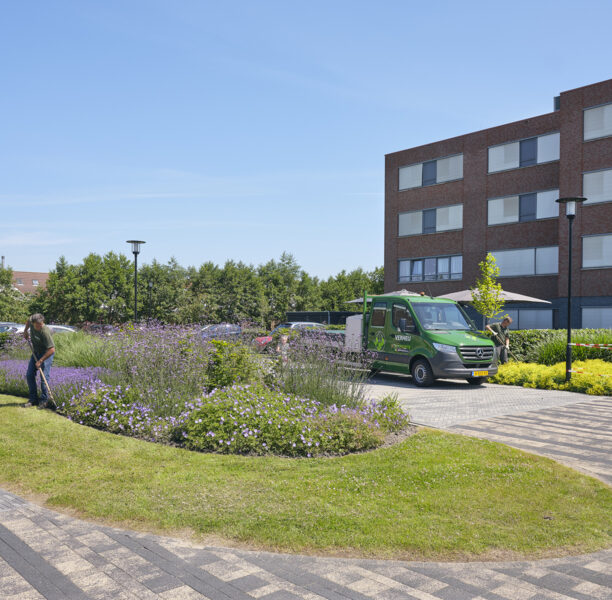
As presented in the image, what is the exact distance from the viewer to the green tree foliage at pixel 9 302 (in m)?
48.6

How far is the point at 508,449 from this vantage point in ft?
22.1

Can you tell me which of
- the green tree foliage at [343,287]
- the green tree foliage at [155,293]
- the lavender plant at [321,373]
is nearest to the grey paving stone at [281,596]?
the lavender plant at [321,373]

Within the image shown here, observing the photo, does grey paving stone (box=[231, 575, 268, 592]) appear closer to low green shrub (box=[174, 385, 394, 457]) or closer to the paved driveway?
low green shrub (box=[174, 385, 394, 457])

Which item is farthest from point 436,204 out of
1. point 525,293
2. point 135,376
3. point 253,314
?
point 135,376

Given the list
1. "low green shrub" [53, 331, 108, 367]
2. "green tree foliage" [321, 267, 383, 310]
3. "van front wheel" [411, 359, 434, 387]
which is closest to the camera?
"low green shrub" [53, 331, 108, 367]

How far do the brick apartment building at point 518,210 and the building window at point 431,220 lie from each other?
62 millimetres

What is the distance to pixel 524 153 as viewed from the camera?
3162 centimetres

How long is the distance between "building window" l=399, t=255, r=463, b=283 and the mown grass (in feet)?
93.2

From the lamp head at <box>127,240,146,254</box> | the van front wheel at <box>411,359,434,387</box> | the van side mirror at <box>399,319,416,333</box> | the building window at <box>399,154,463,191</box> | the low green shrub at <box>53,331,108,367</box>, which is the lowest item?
the van front wheel at <box>411,359,434,387</box>

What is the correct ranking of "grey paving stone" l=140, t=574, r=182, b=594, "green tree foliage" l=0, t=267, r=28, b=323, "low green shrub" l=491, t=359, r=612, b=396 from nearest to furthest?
"grey paving stone" l=140, t=574, r=182, b=594 → "low green shrub" l=491, t=359, r=612, b=396 → "green tree foliage" l=0, t=267, r=28, b=323

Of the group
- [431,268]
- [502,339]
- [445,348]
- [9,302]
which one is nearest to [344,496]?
[445,348]

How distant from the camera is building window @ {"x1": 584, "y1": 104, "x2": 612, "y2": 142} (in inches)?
1081

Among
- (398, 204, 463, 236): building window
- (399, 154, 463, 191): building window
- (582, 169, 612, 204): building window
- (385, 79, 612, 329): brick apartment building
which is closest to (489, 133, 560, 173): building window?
(385, 79, 612, 329): brick apartment building

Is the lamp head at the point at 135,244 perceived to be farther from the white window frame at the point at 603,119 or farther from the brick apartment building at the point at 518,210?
the white window frame at the point at 603,119
